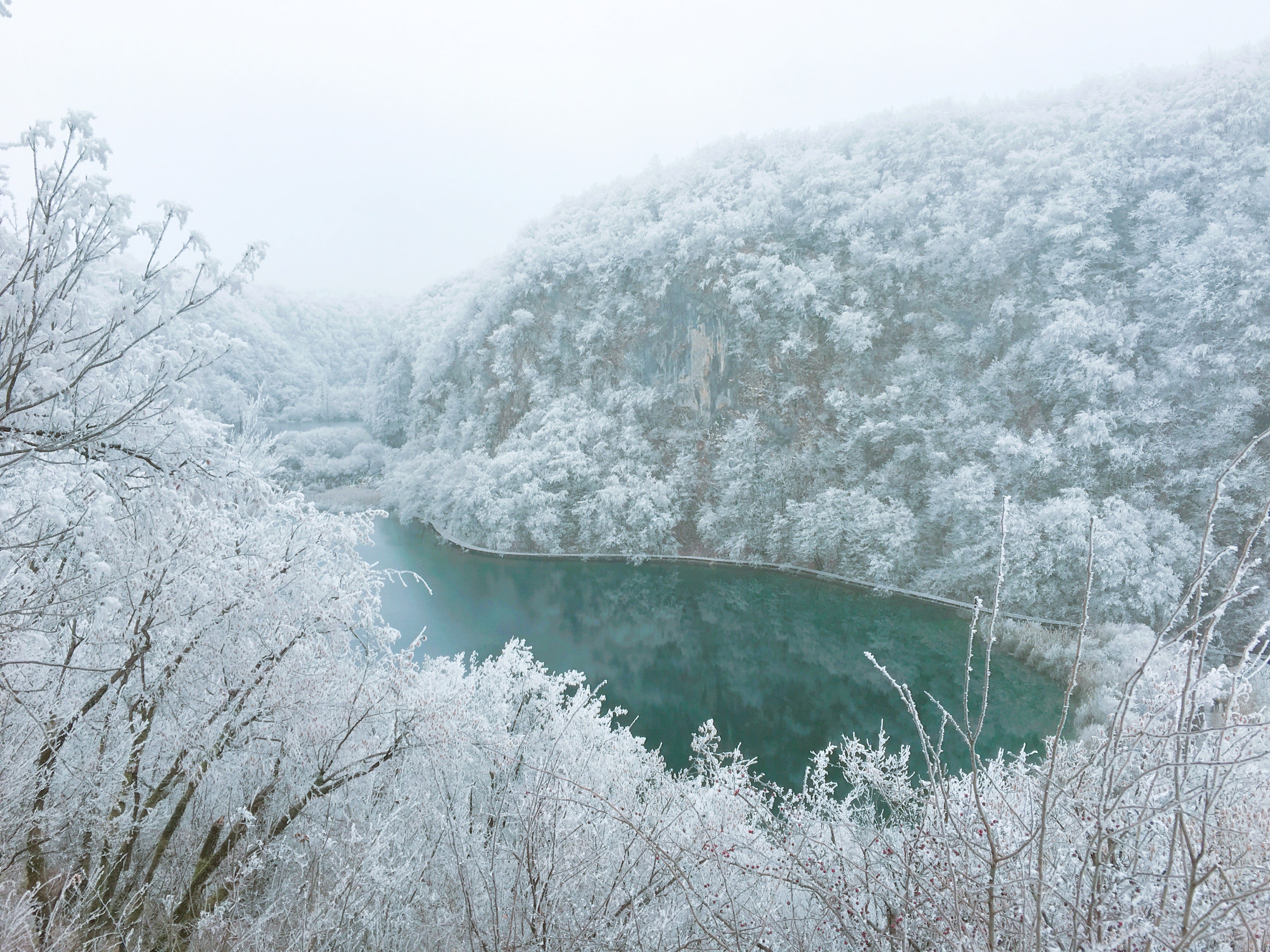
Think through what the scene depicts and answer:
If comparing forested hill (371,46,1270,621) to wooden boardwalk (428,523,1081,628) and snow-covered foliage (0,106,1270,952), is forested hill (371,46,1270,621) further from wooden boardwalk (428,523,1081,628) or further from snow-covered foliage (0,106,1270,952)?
snow-covered foliage (0,106,1270,952)

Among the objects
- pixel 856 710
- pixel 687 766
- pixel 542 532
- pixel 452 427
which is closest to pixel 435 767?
pixel 687 766

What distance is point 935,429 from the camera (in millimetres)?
18938

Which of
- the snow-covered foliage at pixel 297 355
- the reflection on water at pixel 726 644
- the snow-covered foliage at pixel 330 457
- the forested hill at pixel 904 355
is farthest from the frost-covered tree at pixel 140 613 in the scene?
the snow-covered foliage at pixel 330 457

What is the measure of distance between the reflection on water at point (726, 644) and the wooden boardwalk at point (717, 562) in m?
0.37

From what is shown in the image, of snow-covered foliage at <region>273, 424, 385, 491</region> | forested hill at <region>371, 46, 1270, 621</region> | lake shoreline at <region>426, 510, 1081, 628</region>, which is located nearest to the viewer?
forested hill at <region>371, 46, 1270, 621</region>

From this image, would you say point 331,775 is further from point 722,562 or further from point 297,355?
point 297,355

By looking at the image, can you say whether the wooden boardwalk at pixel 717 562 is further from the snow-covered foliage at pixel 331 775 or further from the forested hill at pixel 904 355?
the snow-covered foliage at pixel 331 775

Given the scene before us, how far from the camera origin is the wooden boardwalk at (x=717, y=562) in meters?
17.2

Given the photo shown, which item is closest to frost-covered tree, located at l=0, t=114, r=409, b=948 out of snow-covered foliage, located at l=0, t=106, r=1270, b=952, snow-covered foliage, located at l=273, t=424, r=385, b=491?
snow-covered foliage, located at l=0, t=106, r=1270, b=952

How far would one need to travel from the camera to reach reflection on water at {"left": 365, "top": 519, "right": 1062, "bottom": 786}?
11656 millimetres

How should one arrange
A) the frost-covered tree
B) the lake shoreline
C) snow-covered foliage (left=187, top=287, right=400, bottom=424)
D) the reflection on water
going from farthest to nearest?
1. snow-covered foliage (left=187, top=287, right=400, bottom=424)
2. the lake shoreline
3. the reflection on water
4. the frost-covered tree

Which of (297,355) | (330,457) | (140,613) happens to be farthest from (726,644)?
(297,355)

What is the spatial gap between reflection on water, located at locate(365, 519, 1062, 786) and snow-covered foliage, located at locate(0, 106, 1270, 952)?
3375 mm

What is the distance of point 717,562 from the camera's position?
21.2m
